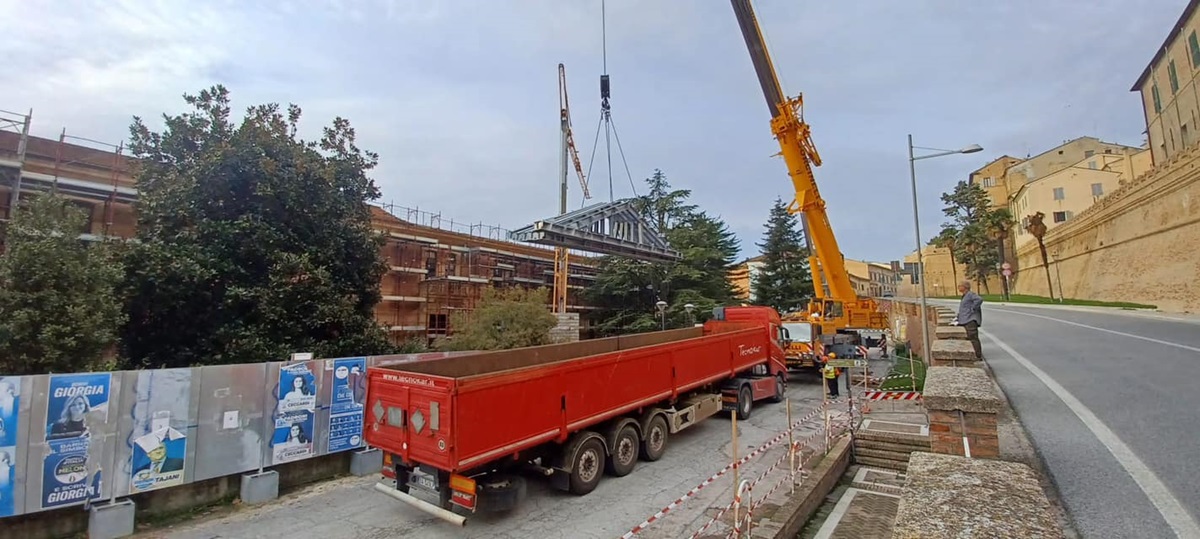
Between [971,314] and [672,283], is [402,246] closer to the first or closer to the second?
[672,283]

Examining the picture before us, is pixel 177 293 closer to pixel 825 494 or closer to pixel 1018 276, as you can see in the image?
pixel 825 494

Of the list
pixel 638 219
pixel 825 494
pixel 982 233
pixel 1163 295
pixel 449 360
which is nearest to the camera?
pixel 825 494

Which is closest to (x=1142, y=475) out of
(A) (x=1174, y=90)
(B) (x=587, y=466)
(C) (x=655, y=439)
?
(B) (x=587, y=466)

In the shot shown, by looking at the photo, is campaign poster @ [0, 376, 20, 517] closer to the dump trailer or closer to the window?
the dump trailer

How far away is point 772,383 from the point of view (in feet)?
43.6

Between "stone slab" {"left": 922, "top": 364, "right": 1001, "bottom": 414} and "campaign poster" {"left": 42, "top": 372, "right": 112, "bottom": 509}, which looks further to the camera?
"campaign poster" {"left": 42, "top": 372, "right": 112, "bottom": 509}

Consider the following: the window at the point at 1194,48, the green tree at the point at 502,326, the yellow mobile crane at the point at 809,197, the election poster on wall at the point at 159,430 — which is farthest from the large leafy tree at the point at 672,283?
the window at the point at 1194,48

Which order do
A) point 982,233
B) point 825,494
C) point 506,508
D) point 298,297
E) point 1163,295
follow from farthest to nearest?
point 982,233 < point 1163,295 < point 298,297 < point 825,494 < point 506,508

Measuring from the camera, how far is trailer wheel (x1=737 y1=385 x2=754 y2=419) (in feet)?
38.4

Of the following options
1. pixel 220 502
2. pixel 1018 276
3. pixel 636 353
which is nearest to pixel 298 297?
pixel 220 502

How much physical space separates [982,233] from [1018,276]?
11903mm

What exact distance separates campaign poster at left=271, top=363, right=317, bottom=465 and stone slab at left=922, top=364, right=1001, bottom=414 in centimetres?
832

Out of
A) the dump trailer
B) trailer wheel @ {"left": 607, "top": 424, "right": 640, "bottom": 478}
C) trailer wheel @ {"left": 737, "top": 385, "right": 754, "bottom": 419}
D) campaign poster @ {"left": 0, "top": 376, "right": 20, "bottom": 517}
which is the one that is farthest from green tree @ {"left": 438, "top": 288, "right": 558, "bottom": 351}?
campaign poster @ {"left": 0, "top": 376, "right": 20, "bottom": 517}

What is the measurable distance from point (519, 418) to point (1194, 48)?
176 feet
